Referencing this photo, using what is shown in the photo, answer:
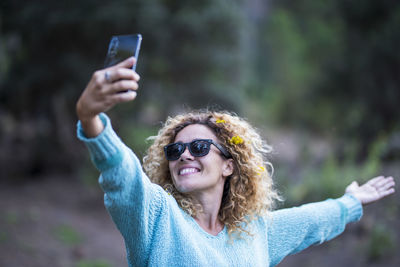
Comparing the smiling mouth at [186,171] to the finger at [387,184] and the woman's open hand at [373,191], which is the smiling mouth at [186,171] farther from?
the finger at [387,184]

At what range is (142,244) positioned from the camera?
160cm

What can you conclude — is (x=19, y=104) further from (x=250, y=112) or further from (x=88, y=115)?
(x=250, y=112)

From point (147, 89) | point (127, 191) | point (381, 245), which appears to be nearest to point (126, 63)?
point (127, 191)

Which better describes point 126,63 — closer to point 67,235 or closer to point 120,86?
point 120,86

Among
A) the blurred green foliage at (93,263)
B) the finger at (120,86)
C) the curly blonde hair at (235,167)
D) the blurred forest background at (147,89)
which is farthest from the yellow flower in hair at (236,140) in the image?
the blurred forest background at (147,89)

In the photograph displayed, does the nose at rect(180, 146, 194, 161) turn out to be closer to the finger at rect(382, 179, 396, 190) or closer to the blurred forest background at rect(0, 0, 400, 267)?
the finger at rect(382, 179, 396, 190)

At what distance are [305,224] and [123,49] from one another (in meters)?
1.49

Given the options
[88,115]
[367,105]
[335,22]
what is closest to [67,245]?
[88,115]

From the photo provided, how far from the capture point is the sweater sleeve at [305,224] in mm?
2170

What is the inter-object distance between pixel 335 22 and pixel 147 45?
648 cm

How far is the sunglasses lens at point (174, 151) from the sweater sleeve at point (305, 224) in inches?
27.8

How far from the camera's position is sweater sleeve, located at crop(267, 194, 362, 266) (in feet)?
7.12

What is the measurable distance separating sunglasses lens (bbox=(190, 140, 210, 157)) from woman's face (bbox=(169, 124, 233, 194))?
0.02m

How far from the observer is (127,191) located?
141 centimetres
